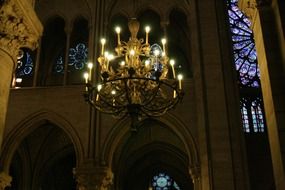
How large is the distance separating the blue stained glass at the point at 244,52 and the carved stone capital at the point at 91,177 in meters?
7.55

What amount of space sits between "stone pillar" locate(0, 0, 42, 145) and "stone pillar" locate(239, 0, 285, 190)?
336cm

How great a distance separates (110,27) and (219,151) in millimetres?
6793

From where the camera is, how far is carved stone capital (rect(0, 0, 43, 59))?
6.40 m

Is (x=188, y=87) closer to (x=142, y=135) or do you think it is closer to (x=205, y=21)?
(x=205, y=21)

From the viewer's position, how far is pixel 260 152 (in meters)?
17.8

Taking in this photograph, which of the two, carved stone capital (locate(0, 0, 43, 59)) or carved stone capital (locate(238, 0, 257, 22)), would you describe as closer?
carved stone capital (locate(238, 0, 257, 22))

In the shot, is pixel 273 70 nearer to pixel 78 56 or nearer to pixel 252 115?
pixel 78 56

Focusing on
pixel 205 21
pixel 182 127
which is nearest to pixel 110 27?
pixel 205 21

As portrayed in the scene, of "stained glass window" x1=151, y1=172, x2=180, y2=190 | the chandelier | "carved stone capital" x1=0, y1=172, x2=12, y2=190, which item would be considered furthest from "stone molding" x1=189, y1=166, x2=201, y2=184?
"stained glass window" x1=151, y1=172, x2=180, y2=190

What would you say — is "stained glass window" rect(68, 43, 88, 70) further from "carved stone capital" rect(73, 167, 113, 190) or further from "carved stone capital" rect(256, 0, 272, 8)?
"carved stone capital" rect(256, 0, 272, 8)

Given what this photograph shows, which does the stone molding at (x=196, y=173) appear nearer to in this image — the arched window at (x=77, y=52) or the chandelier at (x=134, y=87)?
the chandelier at (x=134, y=87)

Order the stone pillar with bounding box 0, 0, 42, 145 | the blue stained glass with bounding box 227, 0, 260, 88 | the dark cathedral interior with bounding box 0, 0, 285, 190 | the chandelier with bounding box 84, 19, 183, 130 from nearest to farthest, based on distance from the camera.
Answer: the stone pillar with bounding box 0, 0, 42, 145, the dark cathedral interior with bounding box 0, 0, 285, 190, the chandelier with bounding box 84, 19, 183, 130, the blue stained glass with bounding box 227, 0, 260, 88

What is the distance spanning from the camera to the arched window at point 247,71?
18047 mm

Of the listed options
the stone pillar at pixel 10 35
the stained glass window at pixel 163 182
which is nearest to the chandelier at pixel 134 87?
the stone pillar at pixel 10 35
